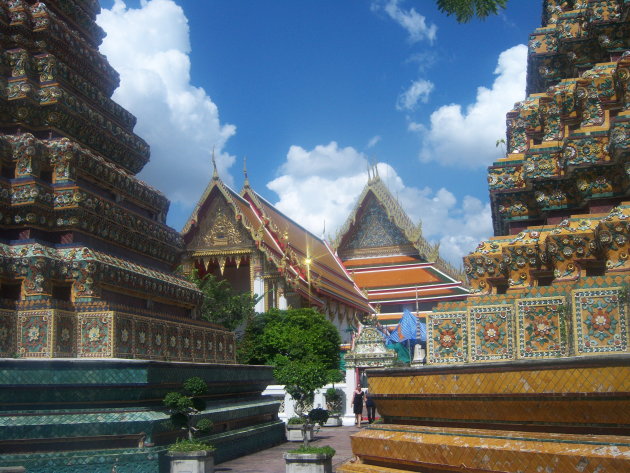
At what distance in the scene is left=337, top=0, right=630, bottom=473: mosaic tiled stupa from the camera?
4156 millimetres

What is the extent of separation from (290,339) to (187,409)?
14.2 metres

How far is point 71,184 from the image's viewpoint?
8719 mm

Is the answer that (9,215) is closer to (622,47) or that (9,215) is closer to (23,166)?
(23,166)

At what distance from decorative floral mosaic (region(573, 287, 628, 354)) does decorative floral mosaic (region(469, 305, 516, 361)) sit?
0.50 meters

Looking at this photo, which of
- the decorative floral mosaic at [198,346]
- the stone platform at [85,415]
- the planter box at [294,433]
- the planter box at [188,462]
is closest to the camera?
the stone platform at [85,415]

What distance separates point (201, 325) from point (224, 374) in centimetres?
77

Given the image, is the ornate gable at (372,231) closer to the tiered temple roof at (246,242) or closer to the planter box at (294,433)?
the tiered temple roof at (246,242)

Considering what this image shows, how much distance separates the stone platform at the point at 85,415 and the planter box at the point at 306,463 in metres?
1.33

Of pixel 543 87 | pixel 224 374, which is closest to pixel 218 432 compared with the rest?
pixel 224 374

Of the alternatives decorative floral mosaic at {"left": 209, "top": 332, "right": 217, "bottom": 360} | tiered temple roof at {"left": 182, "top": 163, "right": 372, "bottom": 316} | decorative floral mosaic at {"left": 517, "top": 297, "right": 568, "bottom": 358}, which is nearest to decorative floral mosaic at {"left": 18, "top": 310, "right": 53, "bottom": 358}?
decorative floral mosaic at {"left": 209, "top": 332, "right": 217, "bottom": 360}

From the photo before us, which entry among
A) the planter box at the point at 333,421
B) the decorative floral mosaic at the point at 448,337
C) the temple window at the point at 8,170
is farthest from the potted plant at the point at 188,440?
the planter box at the point at 333,421

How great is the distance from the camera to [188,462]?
7531mm

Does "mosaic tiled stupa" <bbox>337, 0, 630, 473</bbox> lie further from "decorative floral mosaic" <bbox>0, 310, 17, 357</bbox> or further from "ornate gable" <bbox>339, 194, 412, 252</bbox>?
"ornate gable" <bbox>339, 194, 412, 252</bbox>

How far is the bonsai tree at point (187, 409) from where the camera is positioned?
761 cm
